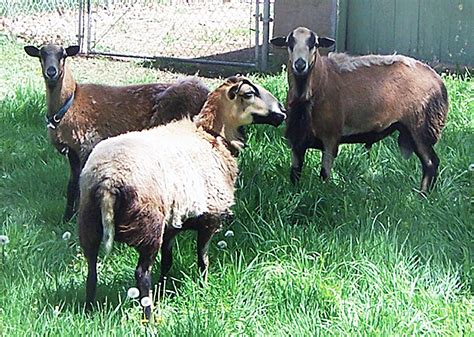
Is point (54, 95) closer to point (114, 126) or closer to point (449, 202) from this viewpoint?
point (114, 126)

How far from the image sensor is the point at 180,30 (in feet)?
43.5

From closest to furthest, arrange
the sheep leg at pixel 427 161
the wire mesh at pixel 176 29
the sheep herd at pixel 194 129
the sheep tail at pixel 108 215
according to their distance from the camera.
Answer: the sheep tail at pixel 108 215, the sheep herd at pixel 194 129, the sheep leg at pixel 427 161, the wire mesh at pixel 176 29

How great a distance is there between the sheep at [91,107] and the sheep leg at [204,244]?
5.02ft

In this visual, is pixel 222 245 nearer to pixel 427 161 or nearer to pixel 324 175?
pixel 324 175

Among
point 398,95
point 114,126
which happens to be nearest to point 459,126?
point 398,95

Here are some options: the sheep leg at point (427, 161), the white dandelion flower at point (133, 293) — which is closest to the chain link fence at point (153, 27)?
the sheep leg at point (427, 161)

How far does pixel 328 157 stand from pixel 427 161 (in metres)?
0.84

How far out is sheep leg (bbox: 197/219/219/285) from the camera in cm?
496

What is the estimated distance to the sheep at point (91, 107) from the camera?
638 centimetres

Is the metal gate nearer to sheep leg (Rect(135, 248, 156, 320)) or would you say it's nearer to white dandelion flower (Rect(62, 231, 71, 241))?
white dandelion flower (Rect(62, 231, 71, 241))

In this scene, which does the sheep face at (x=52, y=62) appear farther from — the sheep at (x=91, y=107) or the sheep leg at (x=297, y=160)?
the sheep leg at (x=297, y=160)

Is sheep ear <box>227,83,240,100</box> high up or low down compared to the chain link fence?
up

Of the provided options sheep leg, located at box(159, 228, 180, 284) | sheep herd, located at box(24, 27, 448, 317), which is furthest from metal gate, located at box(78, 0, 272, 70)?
sheep leg, located at box(159, 228, 180, 284)

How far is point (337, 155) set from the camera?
6805 mm
